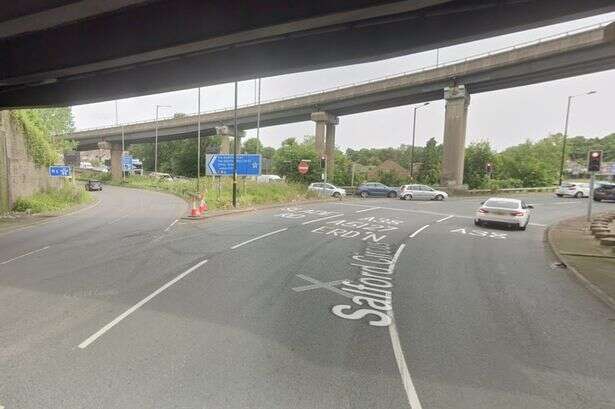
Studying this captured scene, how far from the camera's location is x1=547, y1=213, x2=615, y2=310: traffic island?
8.95 meters

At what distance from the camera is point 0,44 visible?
12148 mm

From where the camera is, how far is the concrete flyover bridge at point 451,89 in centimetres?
3447

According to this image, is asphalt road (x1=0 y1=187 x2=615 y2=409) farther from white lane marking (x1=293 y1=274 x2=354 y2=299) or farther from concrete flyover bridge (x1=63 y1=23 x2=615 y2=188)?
concrete flyover bridge (x1=63 y1=23 x2=615 y2=188)

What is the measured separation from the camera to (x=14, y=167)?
25.2 meters

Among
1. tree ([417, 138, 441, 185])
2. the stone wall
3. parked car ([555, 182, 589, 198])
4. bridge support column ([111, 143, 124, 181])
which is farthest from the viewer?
bridge support column ([111, 143, 124, 181])

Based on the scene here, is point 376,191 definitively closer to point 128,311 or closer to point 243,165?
point 243,165

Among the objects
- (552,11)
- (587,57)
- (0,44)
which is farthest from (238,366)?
(587,57)

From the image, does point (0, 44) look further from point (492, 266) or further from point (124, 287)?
point (492, 266)

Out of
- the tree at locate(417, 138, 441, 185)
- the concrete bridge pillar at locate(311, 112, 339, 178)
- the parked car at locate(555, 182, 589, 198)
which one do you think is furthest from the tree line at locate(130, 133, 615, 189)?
the parked car at locate(555, 182, 589, 198)

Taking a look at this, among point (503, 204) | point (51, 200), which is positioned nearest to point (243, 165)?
point (51, 200)

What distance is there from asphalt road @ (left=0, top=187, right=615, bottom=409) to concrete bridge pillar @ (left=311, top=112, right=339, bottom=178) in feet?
134

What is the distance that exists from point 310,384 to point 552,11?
9612 millimetres

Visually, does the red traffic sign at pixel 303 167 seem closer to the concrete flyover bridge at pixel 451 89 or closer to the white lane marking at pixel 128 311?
the concrete flyover bridge at pixel 451 89

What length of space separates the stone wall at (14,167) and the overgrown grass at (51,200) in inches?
17.9
